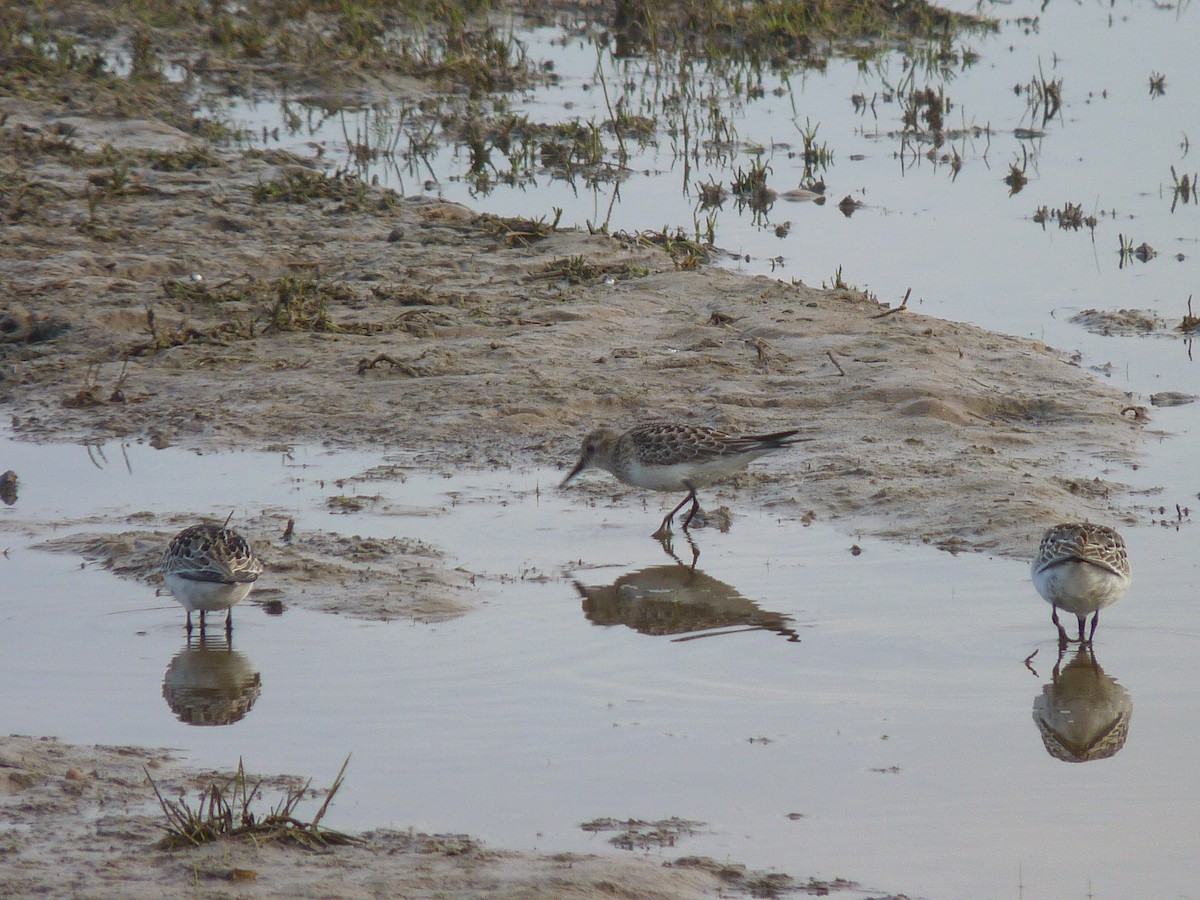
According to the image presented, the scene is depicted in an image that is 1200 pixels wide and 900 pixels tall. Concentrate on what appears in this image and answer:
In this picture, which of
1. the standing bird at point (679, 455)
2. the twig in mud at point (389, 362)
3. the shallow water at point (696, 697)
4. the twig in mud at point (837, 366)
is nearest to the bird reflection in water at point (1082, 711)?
the shallow water at point (696, 697)

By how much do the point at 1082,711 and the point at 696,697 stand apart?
5.09 feet

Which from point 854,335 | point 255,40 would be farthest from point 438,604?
point 255,40

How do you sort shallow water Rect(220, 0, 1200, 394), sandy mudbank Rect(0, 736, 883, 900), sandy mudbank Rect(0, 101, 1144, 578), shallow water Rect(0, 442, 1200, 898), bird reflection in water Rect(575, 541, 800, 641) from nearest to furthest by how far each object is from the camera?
sandy mudbank Rect(0, 736, 883, 900), shallow water Rect(0, 442, 1200, 898), bird reflection in water Rect(575, 541, 800, 641), sandy mudbank Rect(0, 101, 1144, 578), shallow water Rect(220, 0, 1200, 394)

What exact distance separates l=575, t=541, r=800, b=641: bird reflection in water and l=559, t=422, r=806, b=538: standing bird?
0.69 metres

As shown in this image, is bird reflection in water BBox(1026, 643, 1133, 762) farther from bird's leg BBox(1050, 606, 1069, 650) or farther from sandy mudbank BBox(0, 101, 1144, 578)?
sandy mudbank BBox(0, 101, 1144, 578)

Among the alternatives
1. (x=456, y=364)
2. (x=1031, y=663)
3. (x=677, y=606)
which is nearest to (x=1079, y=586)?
(x=1031, y=663)

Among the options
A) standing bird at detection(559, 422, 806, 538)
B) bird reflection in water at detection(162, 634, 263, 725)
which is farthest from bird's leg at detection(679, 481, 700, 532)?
bird reflection in water at detection(162, 634, 263, 725)

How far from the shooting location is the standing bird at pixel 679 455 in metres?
8.57

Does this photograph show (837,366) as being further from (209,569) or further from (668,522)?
(209,569)

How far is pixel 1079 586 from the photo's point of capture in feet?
21.5

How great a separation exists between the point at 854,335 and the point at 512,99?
8751 mm

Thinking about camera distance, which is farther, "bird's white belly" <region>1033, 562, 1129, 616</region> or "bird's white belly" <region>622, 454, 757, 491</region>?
"bird's white belly" <region>622, 454, 757, 491</region>

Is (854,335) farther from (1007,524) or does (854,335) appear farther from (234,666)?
(234,666)

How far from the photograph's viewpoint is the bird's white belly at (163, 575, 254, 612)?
6.71m
